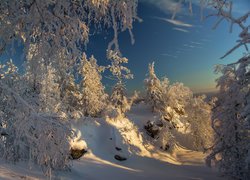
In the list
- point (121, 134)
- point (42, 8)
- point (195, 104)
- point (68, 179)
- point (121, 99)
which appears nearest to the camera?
point (42, 8)

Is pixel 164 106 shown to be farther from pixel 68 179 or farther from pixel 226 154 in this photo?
pixel 68 179

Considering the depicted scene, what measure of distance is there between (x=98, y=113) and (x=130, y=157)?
9.39 metres

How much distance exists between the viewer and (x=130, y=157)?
110ft

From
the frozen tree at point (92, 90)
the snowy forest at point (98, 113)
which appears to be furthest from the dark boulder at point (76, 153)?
the frozen tree at point (92, 90)

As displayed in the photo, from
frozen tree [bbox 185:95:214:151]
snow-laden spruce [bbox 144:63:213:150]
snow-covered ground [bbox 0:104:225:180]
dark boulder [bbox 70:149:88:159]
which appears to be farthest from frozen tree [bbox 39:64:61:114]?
frozen tree [bbox 185:95:214:151]

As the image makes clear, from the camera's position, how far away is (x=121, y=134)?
36.3 metres

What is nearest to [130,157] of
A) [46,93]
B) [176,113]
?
[46,93]

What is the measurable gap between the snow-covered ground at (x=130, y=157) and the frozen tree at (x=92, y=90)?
3343mm

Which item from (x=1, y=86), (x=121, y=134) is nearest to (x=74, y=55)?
(x=1, y=86)

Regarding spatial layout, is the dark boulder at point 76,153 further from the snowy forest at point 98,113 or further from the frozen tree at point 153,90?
the frozen tree at point 153,90

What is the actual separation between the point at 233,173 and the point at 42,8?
58.7 feet

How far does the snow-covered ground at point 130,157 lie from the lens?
24.5 metres

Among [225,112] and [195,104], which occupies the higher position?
[195,104]

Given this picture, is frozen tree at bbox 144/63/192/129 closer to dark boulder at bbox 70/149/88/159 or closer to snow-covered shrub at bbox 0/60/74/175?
dark boulder at bbox 70/149/88/159
